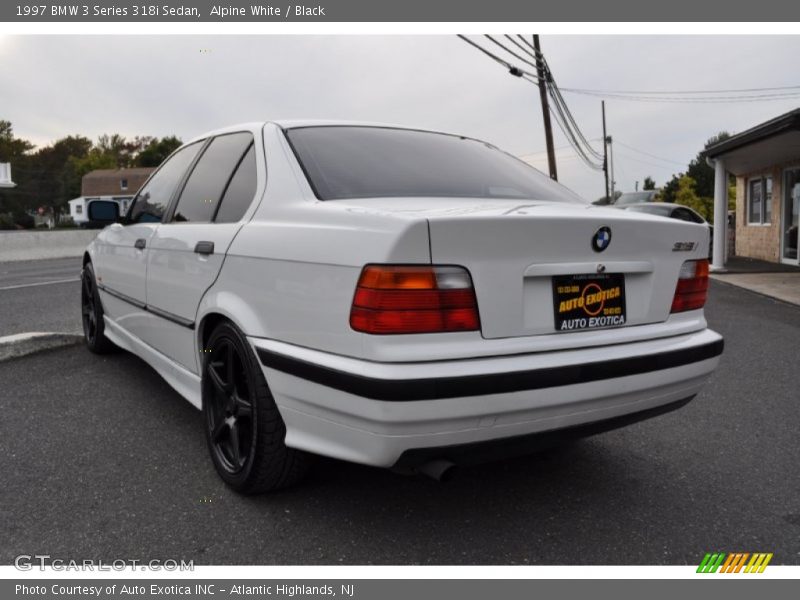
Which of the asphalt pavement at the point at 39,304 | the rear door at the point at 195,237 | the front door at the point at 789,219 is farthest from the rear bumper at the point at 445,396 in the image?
the front door at the point at 789,219

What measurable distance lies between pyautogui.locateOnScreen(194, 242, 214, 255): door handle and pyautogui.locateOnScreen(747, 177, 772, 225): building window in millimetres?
17280

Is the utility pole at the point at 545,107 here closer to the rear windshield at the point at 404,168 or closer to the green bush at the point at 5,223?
the rear windshield at the point at 404,168

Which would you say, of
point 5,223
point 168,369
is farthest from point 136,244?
point 5,223

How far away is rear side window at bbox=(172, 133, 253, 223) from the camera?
3014 mm

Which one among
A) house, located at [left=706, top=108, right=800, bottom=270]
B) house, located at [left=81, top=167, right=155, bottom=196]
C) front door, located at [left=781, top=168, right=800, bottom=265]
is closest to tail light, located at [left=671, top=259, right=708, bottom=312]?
house, located at [left=706, top=108, right=800, bottom=270]

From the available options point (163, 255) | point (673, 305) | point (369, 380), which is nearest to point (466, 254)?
point (369, 380)

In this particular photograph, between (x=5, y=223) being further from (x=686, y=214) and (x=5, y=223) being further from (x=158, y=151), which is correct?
(x=686, y=214)

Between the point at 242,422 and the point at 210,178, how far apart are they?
4.14ft

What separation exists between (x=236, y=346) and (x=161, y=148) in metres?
81.1

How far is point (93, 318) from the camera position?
4.98 metres

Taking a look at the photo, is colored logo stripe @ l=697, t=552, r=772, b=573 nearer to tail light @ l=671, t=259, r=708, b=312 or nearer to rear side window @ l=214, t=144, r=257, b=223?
tail light @ l=671, t=259, r=708, b=312

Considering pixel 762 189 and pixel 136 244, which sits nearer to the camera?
pixel 136 244

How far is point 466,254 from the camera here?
6.56 ft

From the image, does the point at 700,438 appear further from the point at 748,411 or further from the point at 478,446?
the point at 478,446
